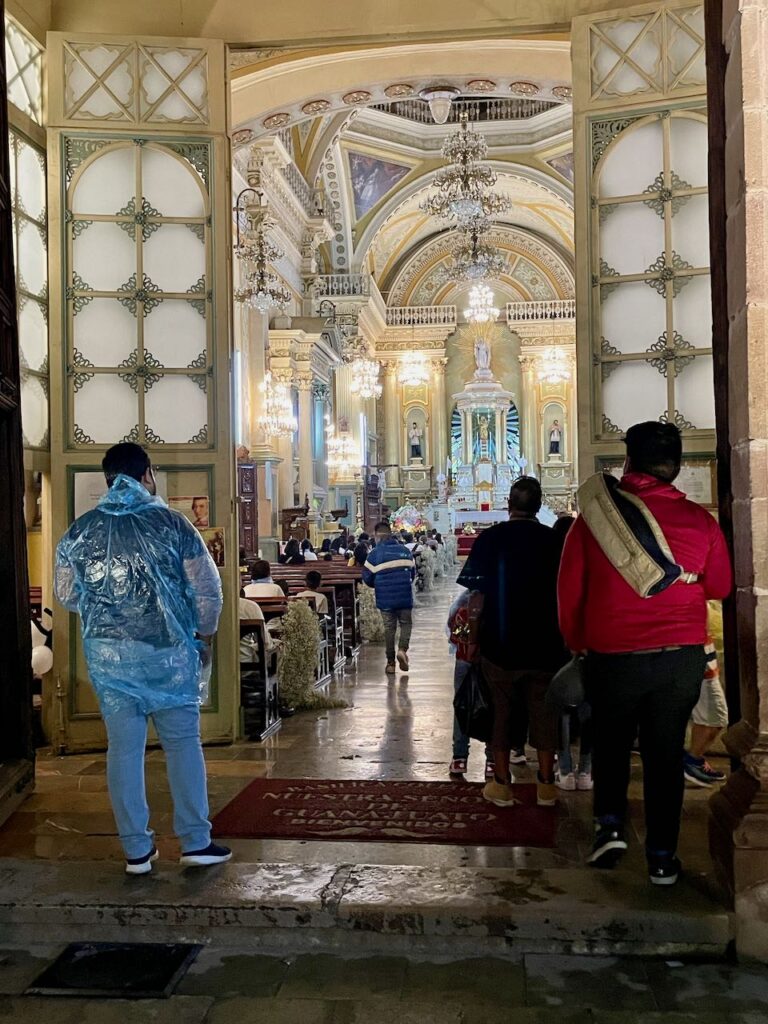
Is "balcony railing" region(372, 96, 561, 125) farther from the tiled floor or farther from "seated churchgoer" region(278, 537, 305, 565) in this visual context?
the tiled floor

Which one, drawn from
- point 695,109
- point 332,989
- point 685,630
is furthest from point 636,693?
point 695,109

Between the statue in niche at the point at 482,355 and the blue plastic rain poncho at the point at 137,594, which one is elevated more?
the statue in niche at the point at 482,355

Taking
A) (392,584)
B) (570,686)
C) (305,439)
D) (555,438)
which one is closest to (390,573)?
(392,584)

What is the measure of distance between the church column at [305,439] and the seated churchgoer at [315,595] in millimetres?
11828

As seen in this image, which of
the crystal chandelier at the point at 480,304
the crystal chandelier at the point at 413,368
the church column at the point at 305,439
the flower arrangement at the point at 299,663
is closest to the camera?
the flower arrangement at the point at 299,663

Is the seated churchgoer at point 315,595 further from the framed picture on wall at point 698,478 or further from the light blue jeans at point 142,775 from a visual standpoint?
the light blue jeans at point 142,775

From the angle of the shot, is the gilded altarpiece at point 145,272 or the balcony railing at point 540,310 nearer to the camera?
the gilded altarpiece at point 145,272

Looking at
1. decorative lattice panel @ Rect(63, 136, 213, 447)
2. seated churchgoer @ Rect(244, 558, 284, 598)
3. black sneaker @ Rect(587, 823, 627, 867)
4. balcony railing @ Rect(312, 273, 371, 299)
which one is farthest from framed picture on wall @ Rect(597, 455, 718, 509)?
balcony railing @ Rect(312, 273, 371, 299)

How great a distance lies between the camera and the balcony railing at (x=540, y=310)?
106 feet

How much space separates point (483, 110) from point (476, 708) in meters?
22.1

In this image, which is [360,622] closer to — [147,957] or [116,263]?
[116,263]

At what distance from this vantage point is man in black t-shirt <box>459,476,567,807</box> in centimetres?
449

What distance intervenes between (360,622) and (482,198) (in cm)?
1020

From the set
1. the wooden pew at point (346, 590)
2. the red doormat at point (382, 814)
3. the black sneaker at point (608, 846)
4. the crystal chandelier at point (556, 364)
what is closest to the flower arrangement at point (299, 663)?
the red doormat at point (382, 814)
